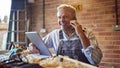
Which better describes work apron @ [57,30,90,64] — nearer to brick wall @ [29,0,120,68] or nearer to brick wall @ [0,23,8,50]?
brick wall @ [29,0,120,68]

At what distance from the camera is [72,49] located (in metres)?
2.28

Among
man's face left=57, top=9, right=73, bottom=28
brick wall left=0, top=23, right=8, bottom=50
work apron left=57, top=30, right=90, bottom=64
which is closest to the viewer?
work apron left=57, top=30, right=90, bottom=64

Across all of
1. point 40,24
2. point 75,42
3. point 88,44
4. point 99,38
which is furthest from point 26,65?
point 40,24

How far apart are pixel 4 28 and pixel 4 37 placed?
190 mm

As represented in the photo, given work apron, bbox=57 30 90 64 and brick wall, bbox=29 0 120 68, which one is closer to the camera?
work apron, bbox=57 30 90 64

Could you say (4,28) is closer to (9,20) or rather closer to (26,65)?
(9,20)

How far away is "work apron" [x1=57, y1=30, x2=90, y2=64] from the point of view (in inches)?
86.7

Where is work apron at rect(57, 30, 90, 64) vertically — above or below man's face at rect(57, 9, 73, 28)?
below

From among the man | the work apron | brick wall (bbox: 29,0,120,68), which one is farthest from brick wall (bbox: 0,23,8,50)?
A: the work apron

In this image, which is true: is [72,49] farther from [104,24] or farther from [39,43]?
[104,24]

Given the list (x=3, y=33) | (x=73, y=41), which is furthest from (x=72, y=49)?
(x=3, y=33)

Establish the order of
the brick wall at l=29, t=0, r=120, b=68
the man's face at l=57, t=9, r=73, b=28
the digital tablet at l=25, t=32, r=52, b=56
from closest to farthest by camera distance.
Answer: the digital tablet at l=25, t=32, r=52, b=56 < the man's face at l=57, t=9, r=73, b=28 < the brick wall at l=29, t=0, r=120, b=68

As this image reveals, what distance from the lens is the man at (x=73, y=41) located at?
6.67 ft

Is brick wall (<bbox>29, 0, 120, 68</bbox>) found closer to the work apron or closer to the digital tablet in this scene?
the work apron
